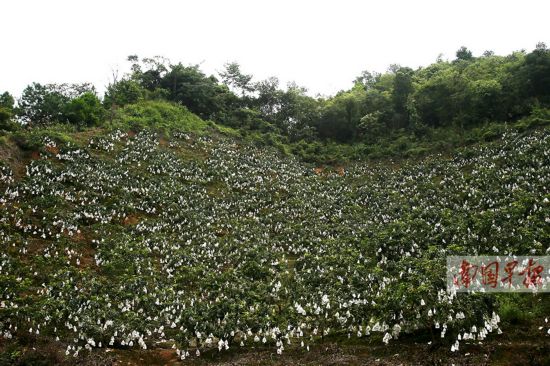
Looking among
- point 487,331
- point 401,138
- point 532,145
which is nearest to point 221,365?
point 487,331

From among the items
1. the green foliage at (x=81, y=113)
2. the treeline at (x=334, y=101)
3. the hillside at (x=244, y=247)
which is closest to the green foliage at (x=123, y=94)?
the treeline at (x=334, y=101)

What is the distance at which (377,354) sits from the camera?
45.7 feet

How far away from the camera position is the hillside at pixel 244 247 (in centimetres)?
1505

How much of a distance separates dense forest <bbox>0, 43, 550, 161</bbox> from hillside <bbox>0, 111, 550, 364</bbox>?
5986 mm

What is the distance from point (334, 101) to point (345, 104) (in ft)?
10.7

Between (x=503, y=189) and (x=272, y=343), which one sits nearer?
(x=272, y=343)

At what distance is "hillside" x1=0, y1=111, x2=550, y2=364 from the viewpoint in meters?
15.1

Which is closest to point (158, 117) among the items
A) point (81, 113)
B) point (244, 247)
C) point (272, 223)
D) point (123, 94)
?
point (123, 94)

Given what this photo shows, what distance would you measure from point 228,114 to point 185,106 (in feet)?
23.2

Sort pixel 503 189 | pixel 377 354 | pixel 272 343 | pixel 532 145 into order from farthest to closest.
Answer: pixel 532 145
pixel 503 189
pixel 272 343
pixel 377 354

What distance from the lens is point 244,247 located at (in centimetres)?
2827

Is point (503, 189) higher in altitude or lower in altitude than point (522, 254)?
higher

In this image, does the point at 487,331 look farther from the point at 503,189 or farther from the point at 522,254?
the point at 503,189

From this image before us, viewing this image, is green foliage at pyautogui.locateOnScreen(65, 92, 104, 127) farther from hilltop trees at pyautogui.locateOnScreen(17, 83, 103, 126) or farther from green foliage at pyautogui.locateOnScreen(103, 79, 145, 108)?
green foliage at pyautogui.locateOnScreen(103, 79, 145, 108)
